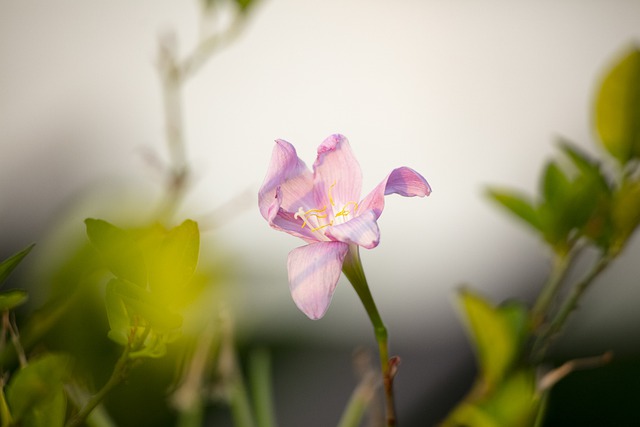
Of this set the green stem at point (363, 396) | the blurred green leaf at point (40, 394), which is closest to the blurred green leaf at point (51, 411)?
the blurred green leaf at point (40, 394)

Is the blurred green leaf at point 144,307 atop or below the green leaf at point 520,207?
atop

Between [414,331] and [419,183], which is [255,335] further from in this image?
[419,183]

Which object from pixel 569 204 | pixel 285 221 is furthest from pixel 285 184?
pixel 569 204

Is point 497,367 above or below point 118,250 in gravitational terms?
below

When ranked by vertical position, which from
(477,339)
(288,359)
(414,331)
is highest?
(477,339)

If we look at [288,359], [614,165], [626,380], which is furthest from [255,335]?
[614,165]

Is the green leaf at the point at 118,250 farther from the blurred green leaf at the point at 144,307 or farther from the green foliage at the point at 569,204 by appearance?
the green foliage at the point at 569,204

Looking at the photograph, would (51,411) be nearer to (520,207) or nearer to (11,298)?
(11,298)
